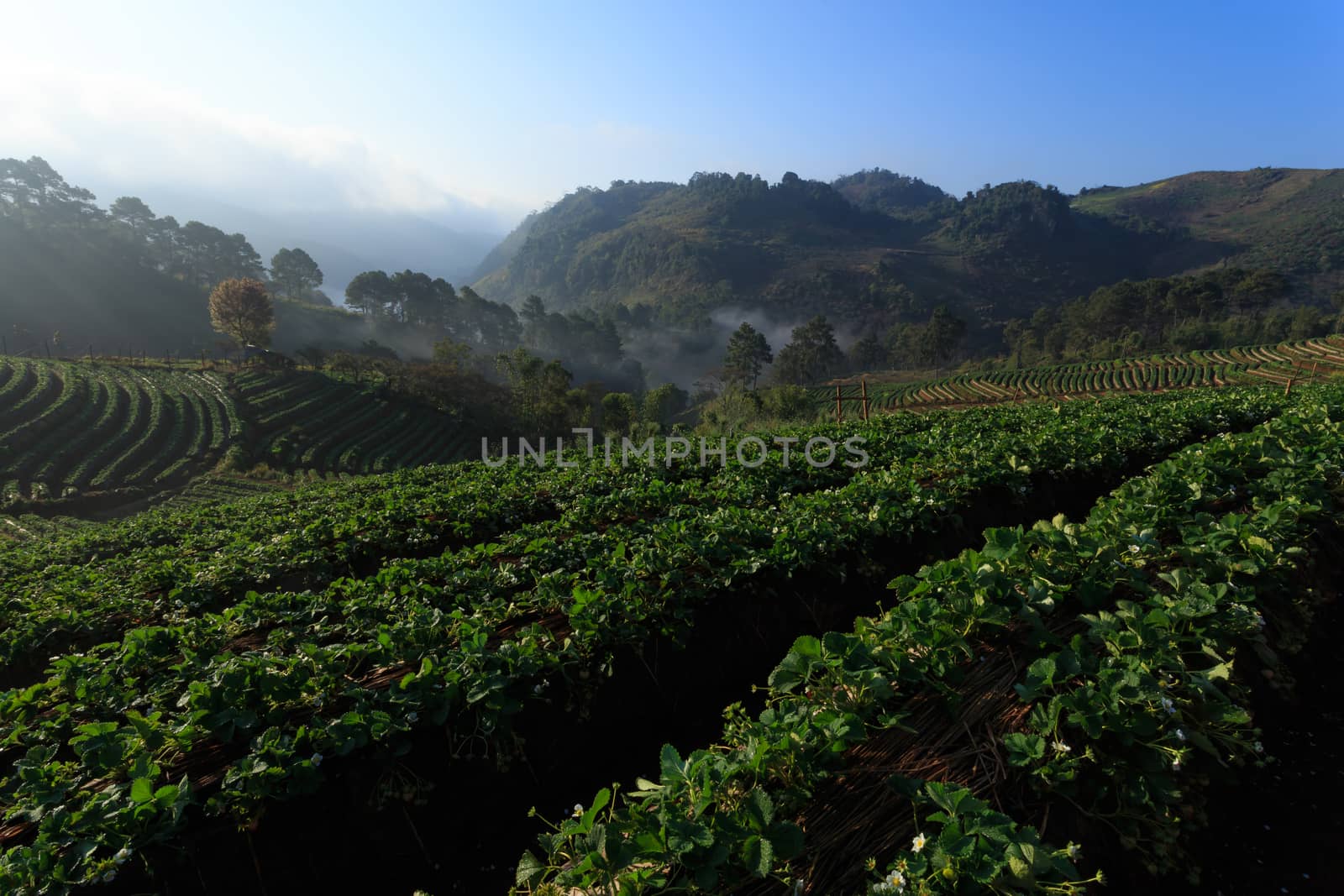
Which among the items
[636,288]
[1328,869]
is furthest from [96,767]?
Result: [636,288]

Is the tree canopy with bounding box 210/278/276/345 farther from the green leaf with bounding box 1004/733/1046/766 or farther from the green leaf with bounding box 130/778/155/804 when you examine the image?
the green leaf with bounding box 1004/733/1046/766

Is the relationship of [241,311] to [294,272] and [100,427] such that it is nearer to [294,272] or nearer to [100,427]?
[100,427]

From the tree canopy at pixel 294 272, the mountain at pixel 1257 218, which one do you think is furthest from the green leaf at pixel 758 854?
the mountain at pixel 1257 218

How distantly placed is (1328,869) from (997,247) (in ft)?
615

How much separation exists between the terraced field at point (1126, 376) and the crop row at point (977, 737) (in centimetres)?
4601

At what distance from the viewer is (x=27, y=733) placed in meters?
3.53

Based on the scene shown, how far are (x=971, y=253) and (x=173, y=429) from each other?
175 metres

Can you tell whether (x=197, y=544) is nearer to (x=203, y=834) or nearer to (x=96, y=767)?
(x=96, y=767)

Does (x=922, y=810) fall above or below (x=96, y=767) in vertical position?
above

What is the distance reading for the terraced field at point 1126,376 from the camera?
50125mm

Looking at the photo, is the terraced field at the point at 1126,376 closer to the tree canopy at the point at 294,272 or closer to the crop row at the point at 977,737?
the crop row at the point at 977,737

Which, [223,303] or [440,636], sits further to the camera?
[223,303]

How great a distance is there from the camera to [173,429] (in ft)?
121

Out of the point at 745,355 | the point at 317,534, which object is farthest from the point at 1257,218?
the point at 317,534
